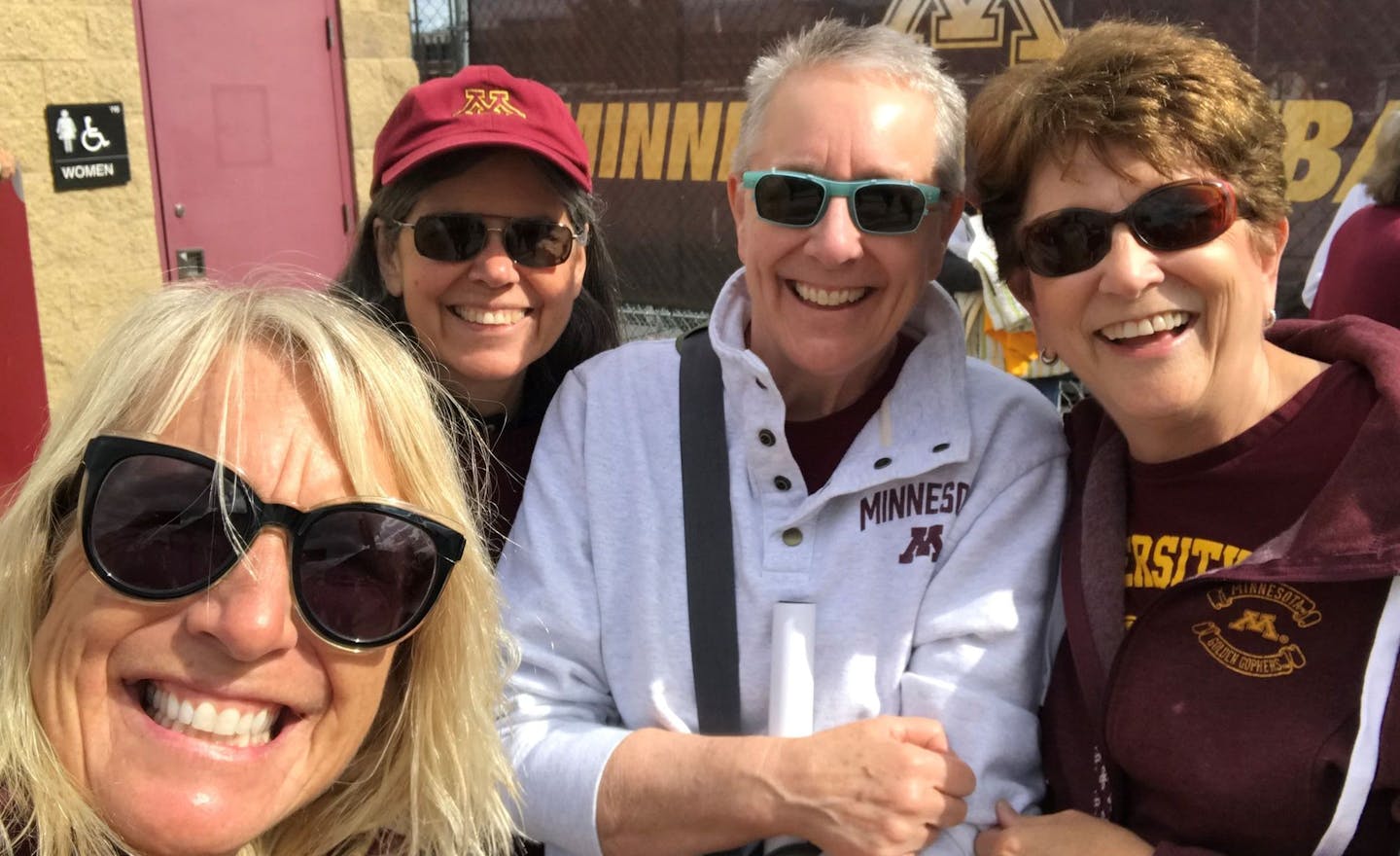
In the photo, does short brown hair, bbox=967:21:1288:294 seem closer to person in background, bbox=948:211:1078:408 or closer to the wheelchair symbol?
person in background, bbox=948:211:1078:408

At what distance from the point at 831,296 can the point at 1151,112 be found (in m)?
0.56

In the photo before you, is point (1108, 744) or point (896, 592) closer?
point (1108, 744)

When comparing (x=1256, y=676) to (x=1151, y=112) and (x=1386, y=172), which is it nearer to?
(x=1151, y=112)

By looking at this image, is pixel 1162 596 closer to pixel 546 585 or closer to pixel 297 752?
pixel 546 585

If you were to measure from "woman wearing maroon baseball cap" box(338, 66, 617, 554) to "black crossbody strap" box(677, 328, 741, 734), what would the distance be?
50cm

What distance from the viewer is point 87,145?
18.7 feet

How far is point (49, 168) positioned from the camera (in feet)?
18.1

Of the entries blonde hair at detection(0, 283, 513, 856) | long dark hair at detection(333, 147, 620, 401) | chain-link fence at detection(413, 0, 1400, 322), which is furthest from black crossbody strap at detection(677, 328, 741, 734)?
chain-link fence at detection(413, 0, 1400, 322)

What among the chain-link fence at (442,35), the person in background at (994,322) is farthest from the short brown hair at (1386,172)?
the chain-link fence at (442,35)

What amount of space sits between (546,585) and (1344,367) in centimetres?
125

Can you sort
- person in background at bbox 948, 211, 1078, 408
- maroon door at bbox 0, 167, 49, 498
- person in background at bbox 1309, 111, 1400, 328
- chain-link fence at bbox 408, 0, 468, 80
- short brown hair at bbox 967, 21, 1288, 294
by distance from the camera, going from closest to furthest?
short brown hair at bbox 967, 21, 1288, 294 → person in background at bbox 1309, 111, 1400, 328 → maroon door at bbox 0, 167, 49, 498 → person in background at bbox 948, 211, 1078, 408 → chain-link fence at bbox 408, 0, 468, 80

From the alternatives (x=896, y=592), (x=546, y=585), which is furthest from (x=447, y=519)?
(x=896, y=592)

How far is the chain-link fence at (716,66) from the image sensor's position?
4816 mm

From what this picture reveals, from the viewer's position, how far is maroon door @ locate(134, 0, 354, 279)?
20.2ft
